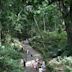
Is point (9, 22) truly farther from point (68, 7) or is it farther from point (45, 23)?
point (45, 23)

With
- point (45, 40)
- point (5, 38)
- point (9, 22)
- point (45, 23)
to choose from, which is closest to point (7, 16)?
point (9, 22)

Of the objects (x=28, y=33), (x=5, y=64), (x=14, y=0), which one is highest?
(x=14, y=0)

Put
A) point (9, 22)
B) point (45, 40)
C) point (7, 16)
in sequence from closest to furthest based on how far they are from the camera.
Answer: point (7, 16)
point (9, 22)
point (45, 40)

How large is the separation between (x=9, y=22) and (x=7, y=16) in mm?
1848

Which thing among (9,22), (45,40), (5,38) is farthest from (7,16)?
(45,40)

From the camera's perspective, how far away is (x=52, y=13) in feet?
93.6

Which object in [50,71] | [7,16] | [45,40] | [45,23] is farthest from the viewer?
[45,23]

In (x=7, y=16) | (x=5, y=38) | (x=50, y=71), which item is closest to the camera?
(x=50, y=71)

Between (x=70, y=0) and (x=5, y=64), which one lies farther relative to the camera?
(x=70, y=0)

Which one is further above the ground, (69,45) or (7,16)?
→ (7,16)

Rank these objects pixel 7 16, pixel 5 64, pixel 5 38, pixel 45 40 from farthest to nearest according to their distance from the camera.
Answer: pixel 45 40 → pixel 5 38 → pixel 7 16 → pixel 5 64

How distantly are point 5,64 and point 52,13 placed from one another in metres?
17.3

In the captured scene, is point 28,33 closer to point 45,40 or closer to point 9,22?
point 45,40

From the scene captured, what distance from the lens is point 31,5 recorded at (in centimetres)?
1975
